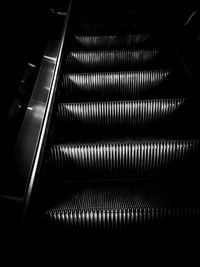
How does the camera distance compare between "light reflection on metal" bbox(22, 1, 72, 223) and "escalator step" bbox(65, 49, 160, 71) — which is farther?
"escalator step" bbox(65, 49, 160, 71)

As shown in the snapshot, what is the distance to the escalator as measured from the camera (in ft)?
5.15

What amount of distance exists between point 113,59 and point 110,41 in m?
0.80

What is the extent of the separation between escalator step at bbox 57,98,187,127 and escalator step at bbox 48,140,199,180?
0.43 m

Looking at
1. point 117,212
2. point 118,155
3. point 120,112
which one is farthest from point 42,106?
point 117,212

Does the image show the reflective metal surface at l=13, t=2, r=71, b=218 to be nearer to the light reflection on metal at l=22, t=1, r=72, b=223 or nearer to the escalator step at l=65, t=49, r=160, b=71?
the light reflection on metal at l=22, t=1, r=72, b=223

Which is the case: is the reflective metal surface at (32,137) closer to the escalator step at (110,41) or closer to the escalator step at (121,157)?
the escalator step at (121,157)

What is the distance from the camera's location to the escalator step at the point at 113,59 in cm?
317

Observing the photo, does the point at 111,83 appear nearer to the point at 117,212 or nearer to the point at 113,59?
the point at 113,59

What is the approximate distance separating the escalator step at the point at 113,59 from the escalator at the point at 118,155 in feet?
1.03

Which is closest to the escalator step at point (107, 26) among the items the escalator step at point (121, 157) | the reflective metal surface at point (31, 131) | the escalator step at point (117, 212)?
the reflective metal surface at point (31, 131)

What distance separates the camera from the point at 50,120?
1.96 m

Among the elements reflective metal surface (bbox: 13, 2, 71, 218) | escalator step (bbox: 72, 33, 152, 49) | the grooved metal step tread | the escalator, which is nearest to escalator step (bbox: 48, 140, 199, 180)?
the escalator

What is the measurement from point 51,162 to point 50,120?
328 mm

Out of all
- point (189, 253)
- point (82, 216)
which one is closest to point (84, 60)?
point (82, 216)
